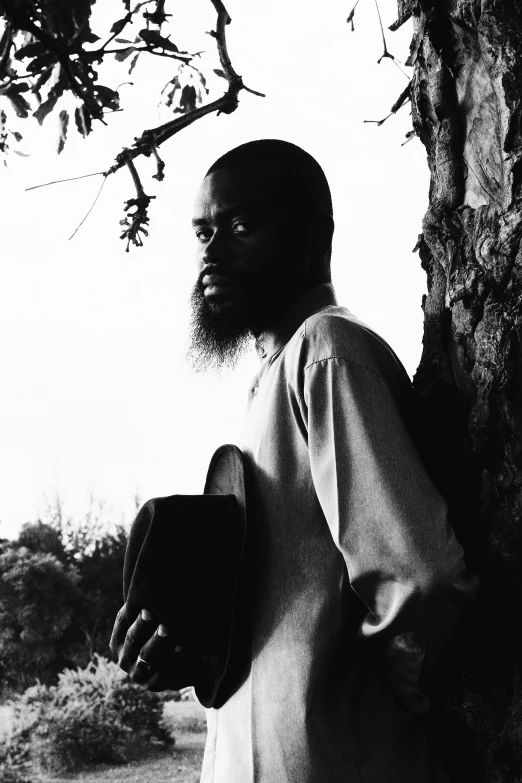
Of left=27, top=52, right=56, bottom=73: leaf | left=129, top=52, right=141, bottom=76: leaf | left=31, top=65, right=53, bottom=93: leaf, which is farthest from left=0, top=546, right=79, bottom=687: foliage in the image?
left=27, top=52, right=56, bottom=73: leaf

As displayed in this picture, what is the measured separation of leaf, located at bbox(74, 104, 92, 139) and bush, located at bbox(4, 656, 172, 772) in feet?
29.3

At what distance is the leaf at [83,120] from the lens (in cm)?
251

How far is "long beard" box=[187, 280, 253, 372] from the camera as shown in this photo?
1985 millimetres

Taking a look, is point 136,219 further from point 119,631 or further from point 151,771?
point 151,771

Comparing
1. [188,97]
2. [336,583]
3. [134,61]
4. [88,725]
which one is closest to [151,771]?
[88,725]

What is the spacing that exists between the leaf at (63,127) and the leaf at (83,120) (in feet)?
0.17

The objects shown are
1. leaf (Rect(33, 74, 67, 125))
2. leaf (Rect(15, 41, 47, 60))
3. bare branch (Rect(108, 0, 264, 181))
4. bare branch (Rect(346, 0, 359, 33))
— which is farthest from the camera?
bare branch (Rect(346, 0, 359, 33))

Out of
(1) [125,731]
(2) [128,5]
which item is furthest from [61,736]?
(2) [128,5]

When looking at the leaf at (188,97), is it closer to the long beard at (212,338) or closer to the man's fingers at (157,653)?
the long beard at (212,338)

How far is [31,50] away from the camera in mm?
2268

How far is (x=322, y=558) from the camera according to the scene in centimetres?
154

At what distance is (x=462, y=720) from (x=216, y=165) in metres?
1.17

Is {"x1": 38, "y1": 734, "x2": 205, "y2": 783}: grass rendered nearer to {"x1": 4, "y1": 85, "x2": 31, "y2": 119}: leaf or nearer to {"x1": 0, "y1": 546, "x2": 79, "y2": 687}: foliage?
{"x1": 0, "y1": 546, "x2": 79, "y2": 687}: foliage

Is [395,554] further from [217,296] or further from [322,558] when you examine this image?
[217,296]
